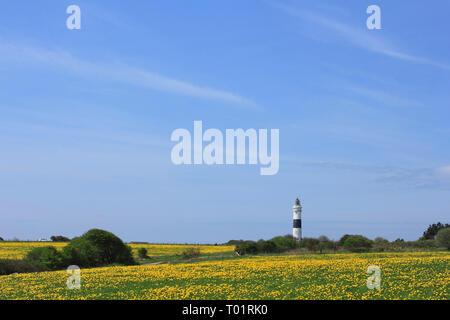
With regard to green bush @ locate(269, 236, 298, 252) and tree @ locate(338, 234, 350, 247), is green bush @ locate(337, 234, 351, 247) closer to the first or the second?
tree @ locate(338, 234, 350, 247)

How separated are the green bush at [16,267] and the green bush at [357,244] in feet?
166

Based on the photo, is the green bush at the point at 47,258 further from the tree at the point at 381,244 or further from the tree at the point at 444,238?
the tree at the point at 444,238

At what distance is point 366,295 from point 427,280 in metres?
8.44

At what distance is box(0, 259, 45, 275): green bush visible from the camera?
45344 millimetres

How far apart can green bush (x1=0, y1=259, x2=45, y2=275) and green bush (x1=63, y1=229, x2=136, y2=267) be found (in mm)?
5253

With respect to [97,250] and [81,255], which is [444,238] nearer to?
[97,250]

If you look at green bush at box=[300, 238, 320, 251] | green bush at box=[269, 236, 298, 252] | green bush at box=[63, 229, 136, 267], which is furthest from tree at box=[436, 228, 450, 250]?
green bush at box=[63, 229, 136, 267]

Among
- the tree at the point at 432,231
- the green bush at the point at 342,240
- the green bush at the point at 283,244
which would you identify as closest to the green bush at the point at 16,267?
the green bush at the point at 283,244

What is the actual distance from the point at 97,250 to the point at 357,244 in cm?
4664

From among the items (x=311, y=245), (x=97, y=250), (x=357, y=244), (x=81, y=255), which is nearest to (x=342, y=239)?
(x=357, y=244)

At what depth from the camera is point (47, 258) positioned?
49844mm

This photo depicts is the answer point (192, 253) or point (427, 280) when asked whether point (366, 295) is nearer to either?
point (427, 280)
